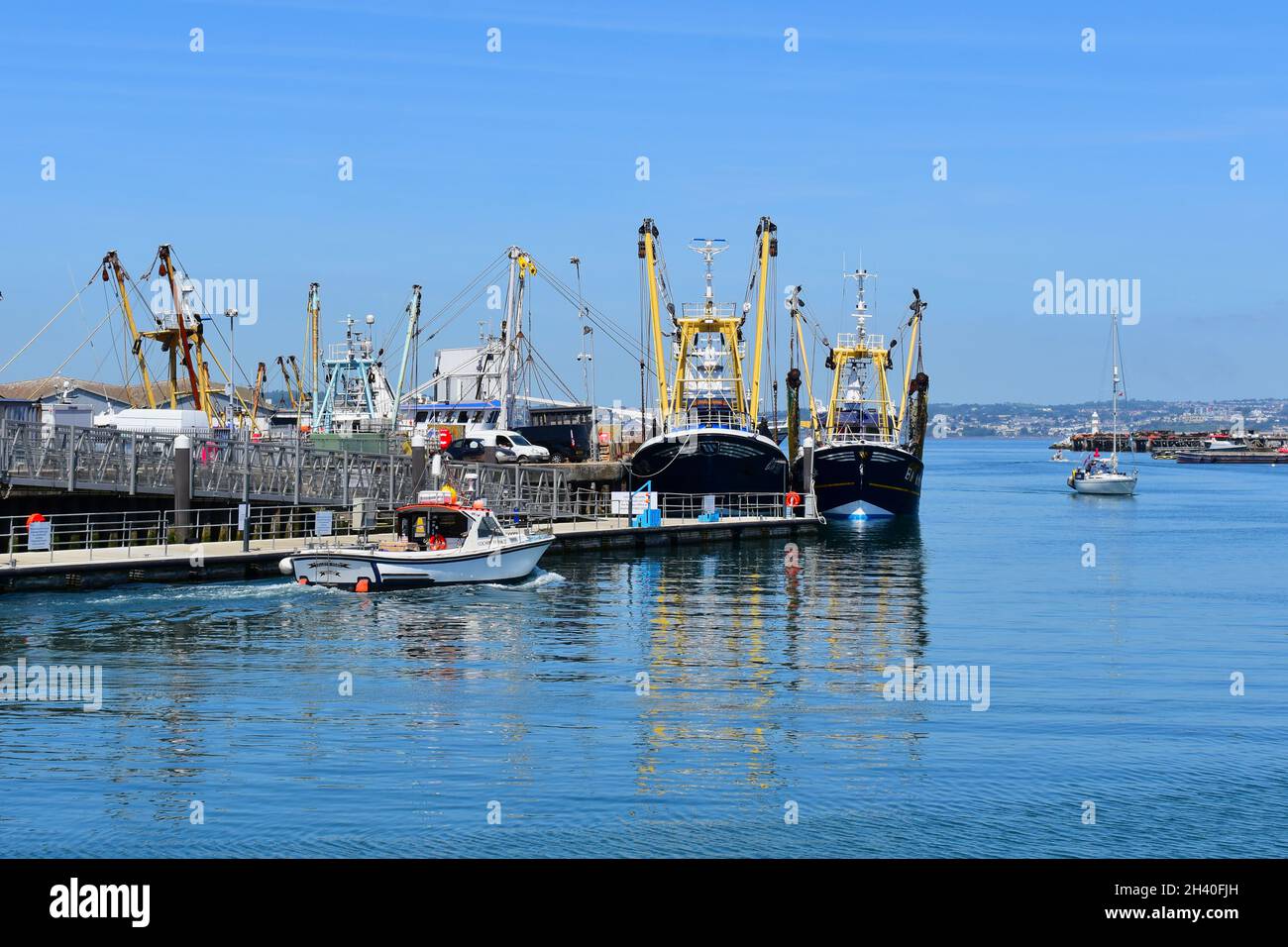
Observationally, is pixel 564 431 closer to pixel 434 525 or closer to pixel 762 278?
pixel 762 278

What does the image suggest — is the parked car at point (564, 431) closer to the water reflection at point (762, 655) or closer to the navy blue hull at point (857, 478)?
the navy blue hull at point (857, 478)

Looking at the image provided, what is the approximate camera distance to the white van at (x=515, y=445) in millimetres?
97625

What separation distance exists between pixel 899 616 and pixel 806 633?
6295 mm

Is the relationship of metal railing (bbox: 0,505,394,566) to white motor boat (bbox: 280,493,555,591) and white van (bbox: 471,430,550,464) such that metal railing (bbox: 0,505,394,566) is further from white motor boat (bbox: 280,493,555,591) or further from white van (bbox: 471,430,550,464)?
white van (bbox: 471,430,550,464)

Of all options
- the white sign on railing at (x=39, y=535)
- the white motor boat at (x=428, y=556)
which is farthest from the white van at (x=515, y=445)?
the white sign on railing at (x=39, y=535)

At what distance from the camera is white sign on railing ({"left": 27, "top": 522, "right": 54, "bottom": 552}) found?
153ft

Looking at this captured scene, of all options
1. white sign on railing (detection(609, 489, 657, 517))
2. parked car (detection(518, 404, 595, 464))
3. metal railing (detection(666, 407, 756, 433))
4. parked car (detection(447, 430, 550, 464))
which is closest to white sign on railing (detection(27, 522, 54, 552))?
white sign on railing (detection(609, 489, 657, 517))

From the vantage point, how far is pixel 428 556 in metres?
47.7

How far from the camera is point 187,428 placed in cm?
8588

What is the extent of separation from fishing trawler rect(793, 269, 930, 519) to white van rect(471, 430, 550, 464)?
18.4 meters

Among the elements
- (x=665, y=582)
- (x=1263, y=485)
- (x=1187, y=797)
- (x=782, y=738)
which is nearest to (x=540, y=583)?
(x=665, y=582)

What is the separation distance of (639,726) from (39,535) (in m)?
28.8
